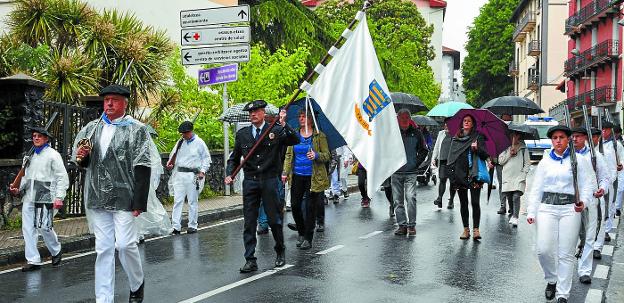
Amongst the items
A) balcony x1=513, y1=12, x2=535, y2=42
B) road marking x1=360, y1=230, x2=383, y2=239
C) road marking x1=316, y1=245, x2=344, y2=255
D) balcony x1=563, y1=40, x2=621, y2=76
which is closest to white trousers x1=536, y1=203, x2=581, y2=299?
road marking x1=316, y1=245, x2=344, y2=255

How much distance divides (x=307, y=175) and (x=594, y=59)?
42.8 meters

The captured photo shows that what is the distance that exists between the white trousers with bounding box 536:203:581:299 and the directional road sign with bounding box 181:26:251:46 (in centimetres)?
979

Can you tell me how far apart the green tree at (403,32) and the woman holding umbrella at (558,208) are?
35.6 metres

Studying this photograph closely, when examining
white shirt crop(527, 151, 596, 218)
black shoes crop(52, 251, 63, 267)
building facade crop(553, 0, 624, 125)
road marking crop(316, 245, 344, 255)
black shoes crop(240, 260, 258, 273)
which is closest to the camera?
white shirt crop(527, 151, 596, 218)

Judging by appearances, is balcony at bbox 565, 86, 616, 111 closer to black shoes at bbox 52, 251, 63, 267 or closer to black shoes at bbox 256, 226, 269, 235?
black shoes at bbox 256, 226, 269, 235

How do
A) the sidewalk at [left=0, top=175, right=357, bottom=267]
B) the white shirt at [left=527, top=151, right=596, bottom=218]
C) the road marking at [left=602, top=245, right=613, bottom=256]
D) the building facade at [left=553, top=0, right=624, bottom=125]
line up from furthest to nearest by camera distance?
the building facade at [left=553, top=0, right=624, bottom=125], the road marking at [left=602, top=245, right=613, bottom=256], the sidewalk at [left=0, top=175, right=357, bottom=267], the white shirt at [left=527, top=151, right=596, bottom=218]

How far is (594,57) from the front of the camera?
49531 millimetres

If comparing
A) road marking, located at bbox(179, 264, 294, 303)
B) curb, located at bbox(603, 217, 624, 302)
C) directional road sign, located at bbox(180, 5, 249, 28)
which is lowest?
curb, located at bbox(603, 217, 624, 302)

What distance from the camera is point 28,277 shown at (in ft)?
28.6

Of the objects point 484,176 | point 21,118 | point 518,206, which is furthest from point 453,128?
point 21,118

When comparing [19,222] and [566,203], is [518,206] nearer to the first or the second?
[566,203]

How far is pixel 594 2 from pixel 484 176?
1674 inches

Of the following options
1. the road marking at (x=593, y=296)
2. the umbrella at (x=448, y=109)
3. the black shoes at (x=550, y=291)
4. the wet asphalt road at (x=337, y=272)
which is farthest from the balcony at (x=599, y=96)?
the black shoes at (x=550, y=291)

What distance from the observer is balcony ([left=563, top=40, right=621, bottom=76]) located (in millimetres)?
46344
